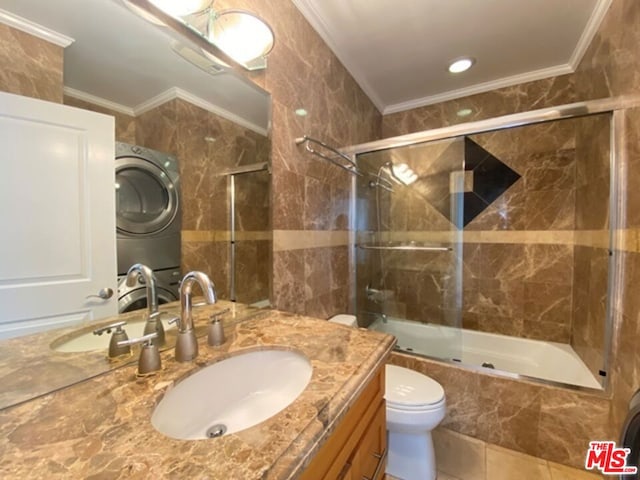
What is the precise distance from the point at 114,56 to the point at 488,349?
282cm

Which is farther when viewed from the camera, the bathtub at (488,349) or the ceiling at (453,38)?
the bathtub at (488,349)

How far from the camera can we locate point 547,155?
2.08 meters

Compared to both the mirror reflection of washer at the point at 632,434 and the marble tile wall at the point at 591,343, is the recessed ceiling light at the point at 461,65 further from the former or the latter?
the mirror reflection of washer at the point at 632,434

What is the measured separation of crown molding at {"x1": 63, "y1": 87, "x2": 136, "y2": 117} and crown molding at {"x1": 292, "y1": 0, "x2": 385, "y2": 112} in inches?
47.4

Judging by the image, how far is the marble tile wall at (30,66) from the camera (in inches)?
21.7

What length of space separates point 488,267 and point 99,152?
262 centimetres

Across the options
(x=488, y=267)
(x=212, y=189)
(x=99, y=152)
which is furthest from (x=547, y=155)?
(x=99, y=152)

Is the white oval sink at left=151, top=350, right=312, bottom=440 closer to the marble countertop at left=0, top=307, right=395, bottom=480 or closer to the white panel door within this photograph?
the marble countertop at left=0, top=307, right=395, bottom=480

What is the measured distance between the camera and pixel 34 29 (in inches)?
23.3

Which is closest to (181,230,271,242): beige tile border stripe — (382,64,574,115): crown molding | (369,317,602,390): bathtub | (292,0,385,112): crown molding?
(292,0,385,112): crown molding

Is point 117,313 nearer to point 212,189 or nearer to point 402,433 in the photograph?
point 212,189

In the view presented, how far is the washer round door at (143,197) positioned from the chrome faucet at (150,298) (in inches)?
4.3

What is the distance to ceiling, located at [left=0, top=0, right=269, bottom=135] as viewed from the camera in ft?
2.02

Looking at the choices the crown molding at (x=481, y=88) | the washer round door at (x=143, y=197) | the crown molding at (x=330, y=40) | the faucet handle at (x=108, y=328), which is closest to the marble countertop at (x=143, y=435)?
the faucet handle at (x=108, y=328)
